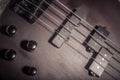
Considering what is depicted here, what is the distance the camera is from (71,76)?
1.11 meters

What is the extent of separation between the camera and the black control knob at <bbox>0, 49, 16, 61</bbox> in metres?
1.05

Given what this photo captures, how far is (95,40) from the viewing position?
1145 mm

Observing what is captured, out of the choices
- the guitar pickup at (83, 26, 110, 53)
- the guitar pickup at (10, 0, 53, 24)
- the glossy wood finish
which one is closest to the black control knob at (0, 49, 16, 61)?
the glossy wood finish

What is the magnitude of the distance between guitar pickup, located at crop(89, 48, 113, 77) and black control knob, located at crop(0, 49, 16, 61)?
1.05 feet

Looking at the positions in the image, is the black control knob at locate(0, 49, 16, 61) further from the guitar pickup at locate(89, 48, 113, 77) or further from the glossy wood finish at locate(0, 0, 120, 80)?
the guitar pickup at locate(89, 48, 113, 77)

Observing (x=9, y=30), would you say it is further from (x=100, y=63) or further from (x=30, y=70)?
(x=100, y=63)

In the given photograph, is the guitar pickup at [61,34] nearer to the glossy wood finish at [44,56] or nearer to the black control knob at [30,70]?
the glossy wood finish at [44,56]

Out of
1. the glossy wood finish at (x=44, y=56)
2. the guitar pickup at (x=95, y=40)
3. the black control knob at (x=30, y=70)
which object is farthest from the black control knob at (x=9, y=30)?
the guitar pickup at (x=95, y=40)

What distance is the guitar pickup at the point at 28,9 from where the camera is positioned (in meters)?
1.09

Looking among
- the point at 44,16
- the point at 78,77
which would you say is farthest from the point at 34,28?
the point at 78,77

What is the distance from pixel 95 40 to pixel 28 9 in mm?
311

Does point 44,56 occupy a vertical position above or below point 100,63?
below

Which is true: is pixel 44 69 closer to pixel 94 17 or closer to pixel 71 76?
pixel 71 76

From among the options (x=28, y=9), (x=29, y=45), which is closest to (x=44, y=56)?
(x=29, y=45)
